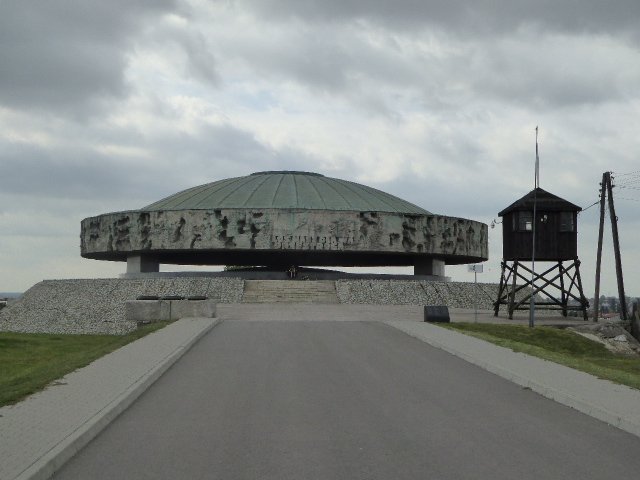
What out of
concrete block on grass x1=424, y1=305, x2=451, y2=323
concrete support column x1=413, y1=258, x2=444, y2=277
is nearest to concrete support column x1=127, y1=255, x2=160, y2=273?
concrete support column x1=413, y1=258, x2=444, y2=277

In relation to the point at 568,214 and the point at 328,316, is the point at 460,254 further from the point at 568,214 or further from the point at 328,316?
the point at 328,316

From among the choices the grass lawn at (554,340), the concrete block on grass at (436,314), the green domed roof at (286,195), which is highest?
the green domed roof at (286,195)

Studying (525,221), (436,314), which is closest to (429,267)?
(525,221)

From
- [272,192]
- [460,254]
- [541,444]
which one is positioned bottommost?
[541,444]

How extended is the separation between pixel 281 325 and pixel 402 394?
1333 cm

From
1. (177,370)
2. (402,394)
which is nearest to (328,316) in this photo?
(177,370)

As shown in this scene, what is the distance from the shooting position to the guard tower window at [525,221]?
3547cm

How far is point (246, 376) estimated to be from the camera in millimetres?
12844

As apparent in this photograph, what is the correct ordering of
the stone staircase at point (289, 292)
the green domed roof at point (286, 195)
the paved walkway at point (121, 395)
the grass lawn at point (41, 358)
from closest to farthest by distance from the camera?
1. the paved walkway at point (121, 395)
2. the grass lawn at point (41, 358)
3. the stone staircase at point (289, 292)
4. the green domed roof at point (286, 195)

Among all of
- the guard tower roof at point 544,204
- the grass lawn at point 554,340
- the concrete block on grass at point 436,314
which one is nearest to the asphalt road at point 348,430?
the grass lawn at point 554,340

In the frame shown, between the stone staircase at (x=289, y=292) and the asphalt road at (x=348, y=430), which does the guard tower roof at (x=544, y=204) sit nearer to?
the stone staircase at (x=289, y=292)

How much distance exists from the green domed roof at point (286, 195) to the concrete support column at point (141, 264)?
5.14 m

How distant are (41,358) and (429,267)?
4275cm

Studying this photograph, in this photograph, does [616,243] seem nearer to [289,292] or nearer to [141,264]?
[289,292]
